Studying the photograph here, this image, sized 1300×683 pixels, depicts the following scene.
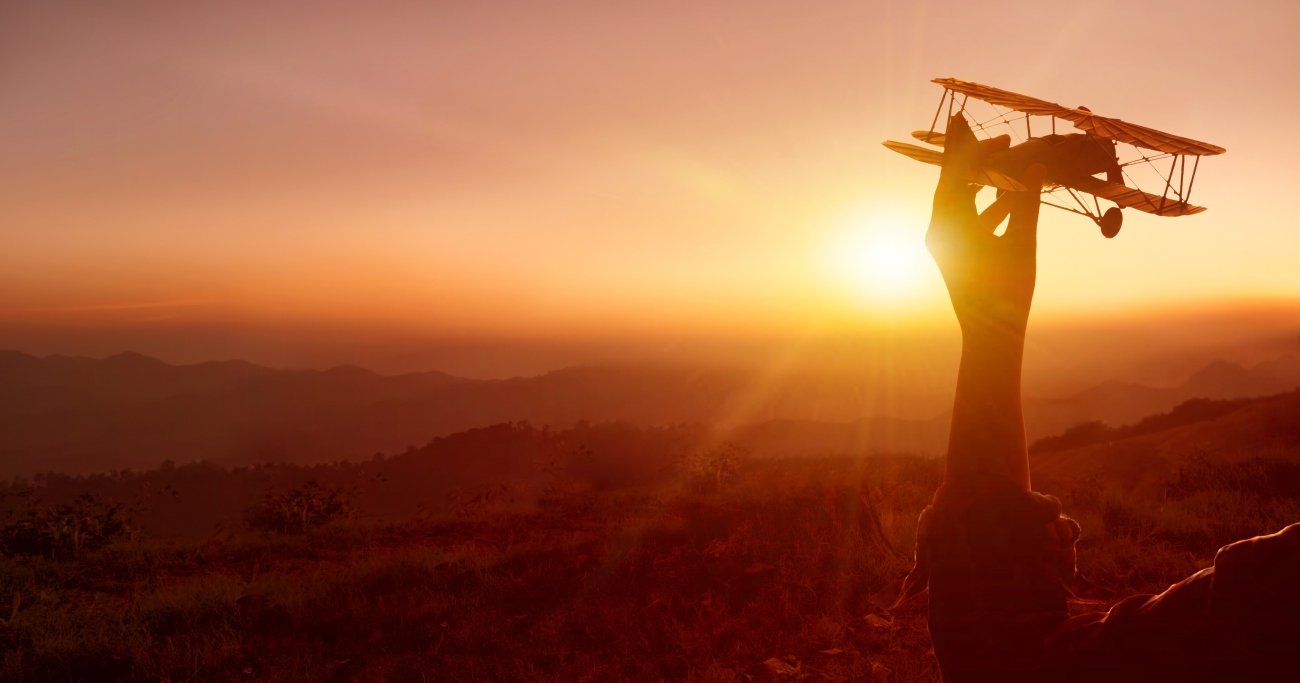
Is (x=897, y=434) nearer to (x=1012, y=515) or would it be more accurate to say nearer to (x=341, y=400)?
(x=1012, y=515)

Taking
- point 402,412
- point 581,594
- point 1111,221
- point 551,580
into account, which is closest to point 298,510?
point 551,580

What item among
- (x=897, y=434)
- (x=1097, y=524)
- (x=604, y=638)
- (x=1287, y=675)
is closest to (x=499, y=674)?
(x=604, y=638)

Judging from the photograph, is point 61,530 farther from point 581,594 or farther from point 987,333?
point 987,333

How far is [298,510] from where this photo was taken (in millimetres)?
15523

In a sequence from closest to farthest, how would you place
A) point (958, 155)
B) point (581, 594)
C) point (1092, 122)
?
point (958, 155)
point (1092, 122)
point (581, 594)

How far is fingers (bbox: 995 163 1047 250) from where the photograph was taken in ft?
5.72

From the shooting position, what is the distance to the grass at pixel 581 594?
6.85 meters

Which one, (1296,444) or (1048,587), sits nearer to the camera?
(1048,587)

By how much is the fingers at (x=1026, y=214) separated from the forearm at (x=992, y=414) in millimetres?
251

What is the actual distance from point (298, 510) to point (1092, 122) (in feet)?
56.5

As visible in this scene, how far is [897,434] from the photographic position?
6500cm

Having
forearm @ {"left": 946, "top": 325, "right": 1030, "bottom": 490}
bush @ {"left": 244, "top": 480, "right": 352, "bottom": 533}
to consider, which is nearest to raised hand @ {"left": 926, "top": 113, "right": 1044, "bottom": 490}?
forearm @ {"left": 946, "top": 325, "right": 1030, "bottom": 490}

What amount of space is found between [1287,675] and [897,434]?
68.9 m

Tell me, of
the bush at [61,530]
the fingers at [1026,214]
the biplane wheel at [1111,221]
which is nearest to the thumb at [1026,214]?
the fingers at [1026,214]
